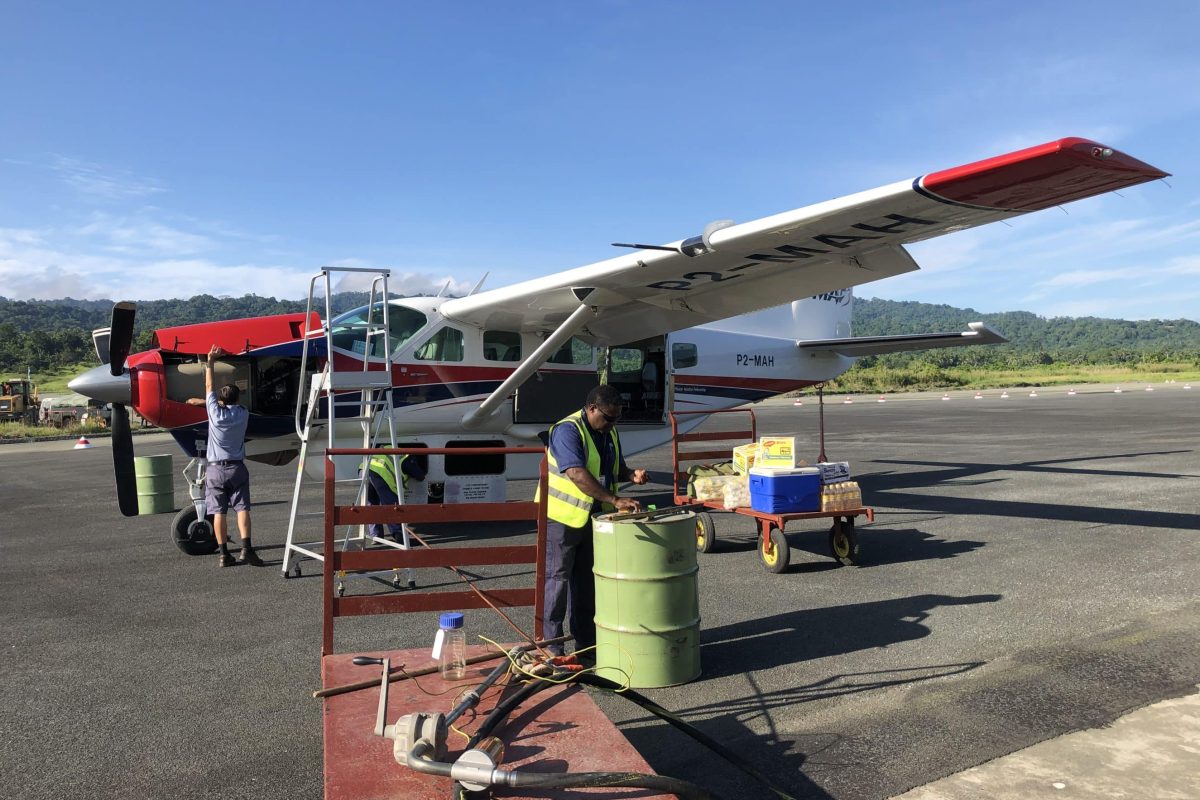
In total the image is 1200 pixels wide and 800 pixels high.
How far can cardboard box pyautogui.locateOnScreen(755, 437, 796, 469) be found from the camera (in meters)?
7.47

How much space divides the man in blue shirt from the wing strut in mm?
2907

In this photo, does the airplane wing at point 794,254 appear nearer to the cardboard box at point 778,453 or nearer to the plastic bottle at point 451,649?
the cardboard box at point 778,453

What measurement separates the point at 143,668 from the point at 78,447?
23753 millimetres

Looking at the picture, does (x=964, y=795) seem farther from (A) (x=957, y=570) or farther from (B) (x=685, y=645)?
(A) (x=957, y=570)

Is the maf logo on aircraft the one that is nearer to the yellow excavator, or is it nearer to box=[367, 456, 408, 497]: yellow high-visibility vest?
box=[367, 456, 408, 497]: yellow high-visibility vest

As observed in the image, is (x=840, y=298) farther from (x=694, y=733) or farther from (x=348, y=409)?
(x=694, y=733)

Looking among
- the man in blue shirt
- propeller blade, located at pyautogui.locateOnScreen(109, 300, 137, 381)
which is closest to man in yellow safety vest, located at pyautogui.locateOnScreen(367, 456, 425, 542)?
the man in blue shirt

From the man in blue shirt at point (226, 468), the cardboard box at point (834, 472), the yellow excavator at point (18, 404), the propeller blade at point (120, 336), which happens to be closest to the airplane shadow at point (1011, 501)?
the cardboard box at point (834, 472)

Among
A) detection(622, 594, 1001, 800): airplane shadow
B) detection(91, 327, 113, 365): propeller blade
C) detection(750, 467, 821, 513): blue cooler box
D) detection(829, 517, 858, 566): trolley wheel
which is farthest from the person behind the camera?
detection(91, 327, 113, 365): propeller blade

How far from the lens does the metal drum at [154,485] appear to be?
1201cm

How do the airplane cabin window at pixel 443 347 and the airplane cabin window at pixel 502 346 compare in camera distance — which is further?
the airplane cabin window at pixel 502 346

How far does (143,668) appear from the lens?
5.12 m

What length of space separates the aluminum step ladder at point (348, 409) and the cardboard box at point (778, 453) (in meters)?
3.36

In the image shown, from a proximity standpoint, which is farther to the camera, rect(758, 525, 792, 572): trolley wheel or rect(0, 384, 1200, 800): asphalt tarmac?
rect(758, 525, 792, 572): trolley wheel
